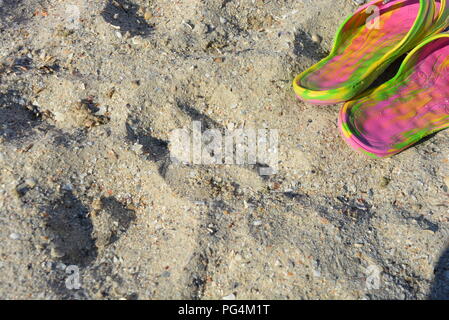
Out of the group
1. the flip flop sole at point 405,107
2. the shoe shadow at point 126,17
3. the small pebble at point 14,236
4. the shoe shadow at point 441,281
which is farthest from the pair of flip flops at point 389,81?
the small pebble at point 14,236

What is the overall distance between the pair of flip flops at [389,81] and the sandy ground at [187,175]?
0.09 metres

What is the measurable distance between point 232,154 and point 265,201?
272mm

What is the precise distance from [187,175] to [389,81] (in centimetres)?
104

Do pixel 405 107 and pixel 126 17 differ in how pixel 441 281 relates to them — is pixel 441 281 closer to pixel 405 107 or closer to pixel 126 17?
pixel 405 107

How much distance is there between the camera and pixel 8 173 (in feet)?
5.30

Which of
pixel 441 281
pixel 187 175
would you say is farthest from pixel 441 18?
pixel 187 175

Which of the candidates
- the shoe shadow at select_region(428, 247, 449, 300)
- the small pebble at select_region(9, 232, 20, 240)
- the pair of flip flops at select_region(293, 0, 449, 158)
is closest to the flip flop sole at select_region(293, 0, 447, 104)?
the pair of flip flops at select_region(293, 0, 449, 158)

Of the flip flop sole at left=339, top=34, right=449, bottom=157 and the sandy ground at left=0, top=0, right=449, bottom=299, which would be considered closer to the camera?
the sandy ground at left=0, top=0, right=449, bottom=299

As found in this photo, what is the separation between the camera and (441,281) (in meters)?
1.46

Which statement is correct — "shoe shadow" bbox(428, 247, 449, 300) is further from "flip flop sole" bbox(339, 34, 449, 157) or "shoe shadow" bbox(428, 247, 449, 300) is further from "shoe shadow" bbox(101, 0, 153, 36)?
"shoe shadow" bbox(101, 0, 153, 36)

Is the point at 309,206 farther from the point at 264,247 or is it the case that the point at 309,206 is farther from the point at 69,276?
the point at 69,276

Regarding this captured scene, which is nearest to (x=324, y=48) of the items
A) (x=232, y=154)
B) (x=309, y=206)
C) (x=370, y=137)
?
(x=370, y=137)

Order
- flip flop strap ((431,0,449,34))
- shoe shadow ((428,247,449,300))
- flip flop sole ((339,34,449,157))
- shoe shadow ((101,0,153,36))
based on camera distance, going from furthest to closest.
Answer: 1. shoe shadow ((101,0,153,36))
2. flip flop strap ((431,0,449,34))
3. flip flop sole ((339,34,449,157))
4. shoe shadow ((428,247,449,300))

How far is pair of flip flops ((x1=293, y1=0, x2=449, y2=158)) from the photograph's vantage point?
1837mm
